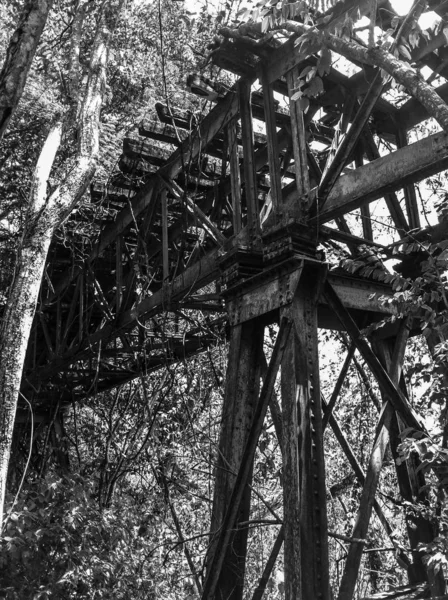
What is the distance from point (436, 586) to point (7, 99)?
5.18 meters

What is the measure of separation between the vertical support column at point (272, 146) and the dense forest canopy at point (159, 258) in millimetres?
94

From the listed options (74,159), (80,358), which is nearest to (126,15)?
(80,358)

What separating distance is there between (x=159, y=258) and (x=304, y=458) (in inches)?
244

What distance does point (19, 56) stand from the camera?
3.70 metres

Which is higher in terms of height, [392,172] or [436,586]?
[392,172]

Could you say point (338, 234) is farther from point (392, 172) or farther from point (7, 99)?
point (7, 99)

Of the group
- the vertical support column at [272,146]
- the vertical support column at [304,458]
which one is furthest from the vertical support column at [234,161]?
the vertical support column at [304,458]

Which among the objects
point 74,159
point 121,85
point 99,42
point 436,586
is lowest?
point 436,586

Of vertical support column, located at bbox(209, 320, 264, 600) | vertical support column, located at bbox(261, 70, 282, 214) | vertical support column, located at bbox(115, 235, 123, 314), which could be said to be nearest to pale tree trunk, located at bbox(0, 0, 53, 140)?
vertical support column, located at bbox(261, 70, 282, 214)

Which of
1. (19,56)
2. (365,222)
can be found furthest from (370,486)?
(19,56)

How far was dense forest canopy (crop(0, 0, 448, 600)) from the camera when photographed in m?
4.84

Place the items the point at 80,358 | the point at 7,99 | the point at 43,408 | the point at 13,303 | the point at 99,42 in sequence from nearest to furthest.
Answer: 1. the point at 7,99
2. the point at 13,303
3. the point at 99,42
4. the point at 80,358
5. the point at 43,408

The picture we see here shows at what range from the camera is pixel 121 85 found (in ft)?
50.4

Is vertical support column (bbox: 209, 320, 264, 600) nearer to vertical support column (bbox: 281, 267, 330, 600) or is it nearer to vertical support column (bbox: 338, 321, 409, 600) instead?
vertical support column (bbox: 281, 267, 330, 600)
